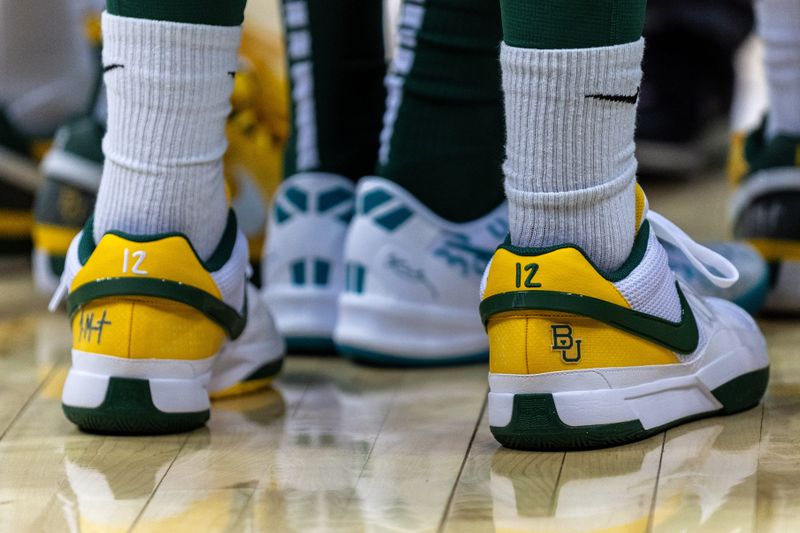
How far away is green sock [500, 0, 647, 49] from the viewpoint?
91 cm

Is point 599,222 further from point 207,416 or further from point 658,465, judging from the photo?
point 207,416

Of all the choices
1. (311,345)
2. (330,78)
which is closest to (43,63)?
(330,78)

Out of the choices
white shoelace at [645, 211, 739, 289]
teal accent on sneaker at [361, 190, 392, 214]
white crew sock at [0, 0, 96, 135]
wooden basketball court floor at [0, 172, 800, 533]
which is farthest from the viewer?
white crew sock at [0, 0, 96, 135]

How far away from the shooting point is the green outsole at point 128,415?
39.3 inches

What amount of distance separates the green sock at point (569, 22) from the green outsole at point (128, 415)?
1.36 feet

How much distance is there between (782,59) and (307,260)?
24.2 inches

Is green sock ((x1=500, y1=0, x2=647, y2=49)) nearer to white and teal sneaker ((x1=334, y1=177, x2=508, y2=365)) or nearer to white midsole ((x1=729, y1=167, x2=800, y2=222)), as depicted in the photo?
white and teal sneaker ((x1=334, y1=177, x2=508, y2=365))

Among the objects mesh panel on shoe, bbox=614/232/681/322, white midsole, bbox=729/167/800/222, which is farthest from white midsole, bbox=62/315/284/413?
white midsole, bbox=729/167/800/222

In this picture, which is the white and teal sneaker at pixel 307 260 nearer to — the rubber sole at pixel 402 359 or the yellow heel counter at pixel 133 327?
the rubber sole at pixel 402 359

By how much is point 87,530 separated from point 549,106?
1.49 ft

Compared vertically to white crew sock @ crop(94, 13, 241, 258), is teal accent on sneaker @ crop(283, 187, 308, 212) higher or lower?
lower

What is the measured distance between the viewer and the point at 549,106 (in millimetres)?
931

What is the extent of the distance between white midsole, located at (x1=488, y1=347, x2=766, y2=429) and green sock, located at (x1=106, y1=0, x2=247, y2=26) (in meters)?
0.37

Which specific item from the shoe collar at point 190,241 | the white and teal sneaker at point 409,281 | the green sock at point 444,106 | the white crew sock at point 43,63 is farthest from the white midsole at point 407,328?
the white crew sock at point 43,63
